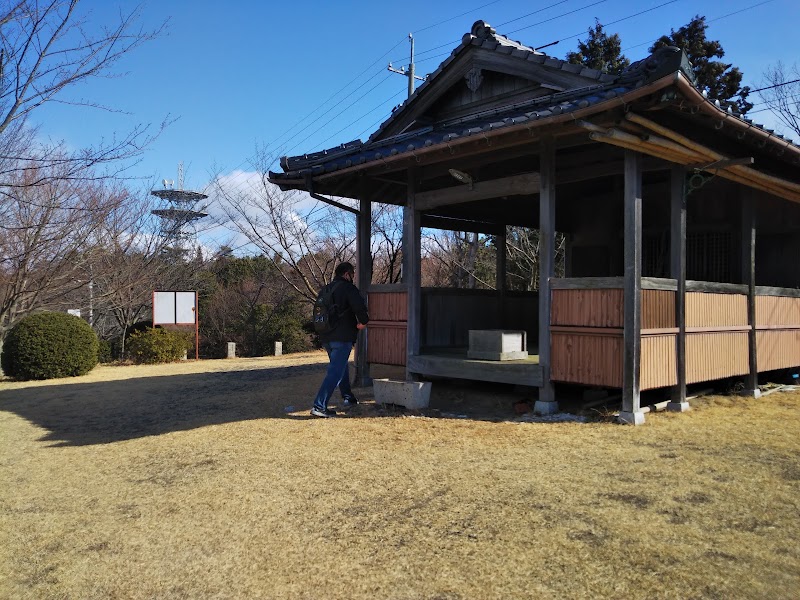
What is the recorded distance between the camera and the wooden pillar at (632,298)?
6.37 meters

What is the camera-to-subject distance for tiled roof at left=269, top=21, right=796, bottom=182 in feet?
17.8

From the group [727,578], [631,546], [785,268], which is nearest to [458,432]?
[631,546]

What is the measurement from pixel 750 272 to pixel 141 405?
8.67 metres

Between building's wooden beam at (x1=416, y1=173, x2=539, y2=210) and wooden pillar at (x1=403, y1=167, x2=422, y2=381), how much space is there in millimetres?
152

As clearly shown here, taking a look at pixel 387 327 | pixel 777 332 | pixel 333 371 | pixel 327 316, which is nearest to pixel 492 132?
pixel 327 316

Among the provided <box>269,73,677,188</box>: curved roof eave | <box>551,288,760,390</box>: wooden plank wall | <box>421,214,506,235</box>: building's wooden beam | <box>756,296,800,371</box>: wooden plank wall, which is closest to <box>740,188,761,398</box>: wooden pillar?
<box>756,296,800,371</box>: wooden plank wall

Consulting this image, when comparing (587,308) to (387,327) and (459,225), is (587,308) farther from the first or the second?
(459,225)

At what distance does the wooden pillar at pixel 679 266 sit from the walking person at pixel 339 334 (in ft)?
11.7

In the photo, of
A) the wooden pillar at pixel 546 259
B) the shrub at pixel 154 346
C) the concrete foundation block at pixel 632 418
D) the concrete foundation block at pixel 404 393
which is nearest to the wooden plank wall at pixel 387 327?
the concrete foundation block at pixel 404 393

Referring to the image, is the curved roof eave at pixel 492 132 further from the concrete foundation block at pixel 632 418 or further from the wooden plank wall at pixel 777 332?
the wooden plank wall at pixel 777 332

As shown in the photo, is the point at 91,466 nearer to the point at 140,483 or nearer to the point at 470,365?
the point at 140,483

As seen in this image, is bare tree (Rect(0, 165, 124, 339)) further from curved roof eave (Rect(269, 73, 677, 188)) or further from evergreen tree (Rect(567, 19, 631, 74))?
evergreen tree (Rect(567, 19, 631, 74))

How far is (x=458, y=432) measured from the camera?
6367 millimetres

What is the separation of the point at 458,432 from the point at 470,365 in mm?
1503
